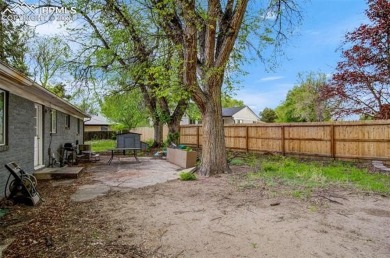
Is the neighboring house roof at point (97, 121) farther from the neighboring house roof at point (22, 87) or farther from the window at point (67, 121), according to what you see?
the neighboring house roof at point (22, 87)

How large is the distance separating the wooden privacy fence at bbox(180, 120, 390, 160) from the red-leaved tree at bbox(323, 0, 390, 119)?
4.67 feet

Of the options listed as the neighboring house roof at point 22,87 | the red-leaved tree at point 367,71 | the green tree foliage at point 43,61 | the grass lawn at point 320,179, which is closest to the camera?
the neighboring house roof at point 22,87

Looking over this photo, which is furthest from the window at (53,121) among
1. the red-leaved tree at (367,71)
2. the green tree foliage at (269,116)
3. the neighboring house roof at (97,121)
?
the green tree foliage at (269,116)

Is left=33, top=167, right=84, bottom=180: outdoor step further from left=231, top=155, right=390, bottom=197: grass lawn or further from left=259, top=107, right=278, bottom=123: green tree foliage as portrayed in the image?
left=259, top=107, right=278, bottom=123: green tree foliage

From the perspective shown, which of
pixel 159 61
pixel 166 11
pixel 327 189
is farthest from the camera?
pixel 159 61

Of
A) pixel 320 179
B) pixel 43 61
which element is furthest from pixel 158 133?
pixel 43 61

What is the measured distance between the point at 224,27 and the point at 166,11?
1.72m

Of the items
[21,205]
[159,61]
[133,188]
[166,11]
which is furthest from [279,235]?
[159,61]

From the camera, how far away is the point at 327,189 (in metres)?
5.88

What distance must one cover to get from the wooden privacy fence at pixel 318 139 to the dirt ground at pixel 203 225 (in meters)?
4.68

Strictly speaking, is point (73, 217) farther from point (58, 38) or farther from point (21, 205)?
point (58, 38)

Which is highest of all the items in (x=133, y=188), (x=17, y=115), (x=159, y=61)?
(x=159, y=61)

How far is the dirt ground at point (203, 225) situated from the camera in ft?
9.84

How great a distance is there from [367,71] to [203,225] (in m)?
10.1
